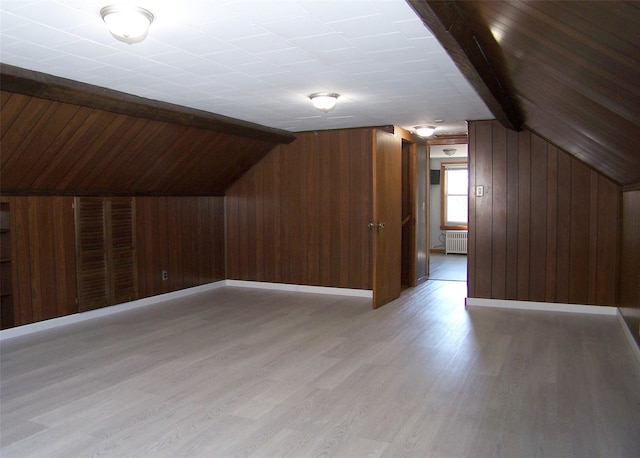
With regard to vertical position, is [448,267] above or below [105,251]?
below

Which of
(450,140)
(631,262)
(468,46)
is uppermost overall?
(450,140)

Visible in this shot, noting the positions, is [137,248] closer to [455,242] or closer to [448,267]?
[448,267]

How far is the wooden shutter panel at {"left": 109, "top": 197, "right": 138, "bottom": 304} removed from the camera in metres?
5.52

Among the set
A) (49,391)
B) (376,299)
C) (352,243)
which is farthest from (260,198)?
(49,391)

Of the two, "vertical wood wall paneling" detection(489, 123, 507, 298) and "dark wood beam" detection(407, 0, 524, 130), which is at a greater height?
"dark wood beam" detection(407, 0, 524, 130)

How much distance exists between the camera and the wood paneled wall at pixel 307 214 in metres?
6.46

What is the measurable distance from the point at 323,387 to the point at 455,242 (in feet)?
28.2

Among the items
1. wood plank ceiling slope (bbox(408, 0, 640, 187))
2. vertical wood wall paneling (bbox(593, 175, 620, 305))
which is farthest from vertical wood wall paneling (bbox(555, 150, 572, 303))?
wood plank ceiling slope (bbox(408, 0, 640, 187))

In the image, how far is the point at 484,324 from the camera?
197 inches

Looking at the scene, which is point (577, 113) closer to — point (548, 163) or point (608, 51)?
point (608, 51)

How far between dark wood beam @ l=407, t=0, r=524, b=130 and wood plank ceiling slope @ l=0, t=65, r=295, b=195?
283 centimetres

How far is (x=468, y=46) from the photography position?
Result: 104 inches

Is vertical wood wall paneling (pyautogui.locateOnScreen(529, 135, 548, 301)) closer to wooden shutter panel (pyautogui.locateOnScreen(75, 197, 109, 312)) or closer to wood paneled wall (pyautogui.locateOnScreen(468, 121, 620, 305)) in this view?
wood paneled wall (pyautogui.locateOnScreen(468, 121, 620, 305))

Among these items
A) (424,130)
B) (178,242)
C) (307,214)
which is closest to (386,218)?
(307,214)
